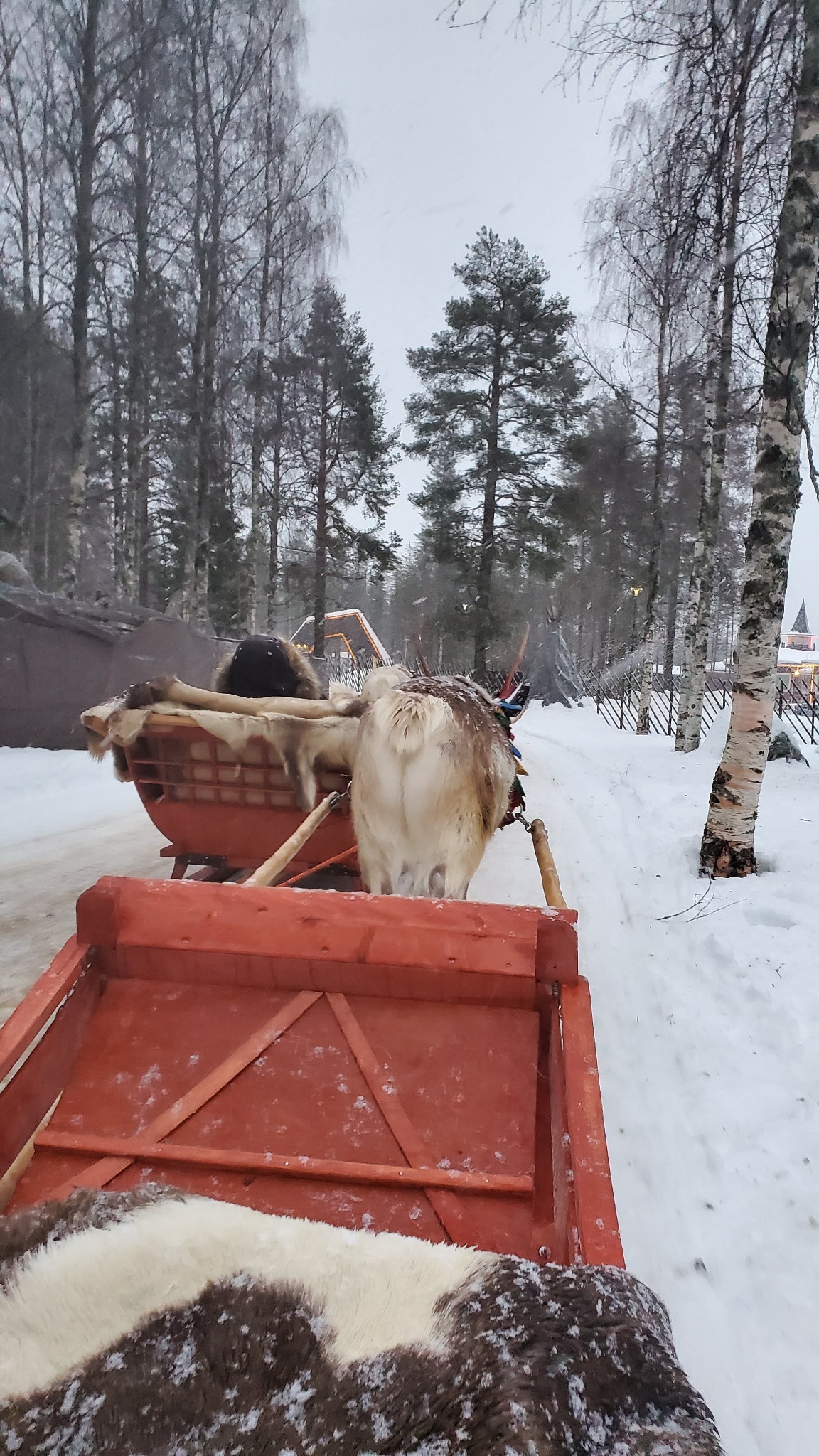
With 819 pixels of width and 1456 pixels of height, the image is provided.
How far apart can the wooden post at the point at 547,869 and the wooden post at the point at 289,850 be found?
37.8 inches

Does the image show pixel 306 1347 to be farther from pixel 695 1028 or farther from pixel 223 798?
pixel 223 798

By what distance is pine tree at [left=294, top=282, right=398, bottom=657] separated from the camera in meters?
17.3

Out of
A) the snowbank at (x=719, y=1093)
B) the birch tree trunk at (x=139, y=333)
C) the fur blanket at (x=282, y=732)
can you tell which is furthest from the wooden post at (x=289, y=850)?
the birch tree trunk at (x=139, y=333)

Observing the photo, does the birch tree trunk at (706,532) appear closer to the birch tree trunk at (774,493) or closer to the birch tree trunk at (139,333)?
the birch tree trunk at (774,493)

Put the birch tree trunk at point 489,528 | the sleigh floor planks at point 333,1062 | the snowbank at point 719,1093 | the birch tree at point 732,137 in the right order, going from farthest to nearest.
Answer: the birch tree trunk at point 489,528 → the birch tree at point 732,137 → the snowbank at point 719,1093 → the sleigh floor planks at point 333,1062

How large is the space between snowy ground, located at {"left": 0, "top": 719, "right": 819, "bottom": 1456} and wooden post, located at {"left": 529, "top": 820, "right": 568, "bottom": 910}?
0.79m

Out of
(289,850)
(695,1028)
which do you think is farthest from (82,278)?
(695,1028)

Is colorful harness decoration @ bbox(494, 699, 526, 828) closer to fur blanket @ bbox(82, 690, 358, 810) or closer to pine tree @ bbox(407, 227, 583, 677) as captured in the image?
fur blanket @ bbox(82, 690, 358, 810)

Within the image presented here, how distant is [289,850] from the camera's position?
265 cm

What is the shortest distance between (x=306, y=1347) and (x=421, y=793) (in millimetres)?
1740

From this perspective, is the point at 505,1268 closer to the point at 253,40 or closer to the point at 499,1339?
the point at 499,1339

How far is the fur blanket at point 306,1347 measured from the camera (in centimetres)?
73

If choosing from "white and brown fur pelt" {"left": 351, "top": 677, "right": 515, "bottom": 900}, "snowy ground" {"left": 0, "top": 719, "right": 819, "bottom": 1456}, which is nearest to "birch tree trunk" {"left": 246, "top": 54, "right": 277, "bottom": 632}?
"snowy ground" {"left": 0, "top": 719, "right": 819, "bottom": 1456}

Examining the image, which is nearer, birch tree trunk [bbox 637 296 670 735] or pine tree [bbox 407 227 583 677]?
birch tree trunk [bbox 637 296 670 735]
